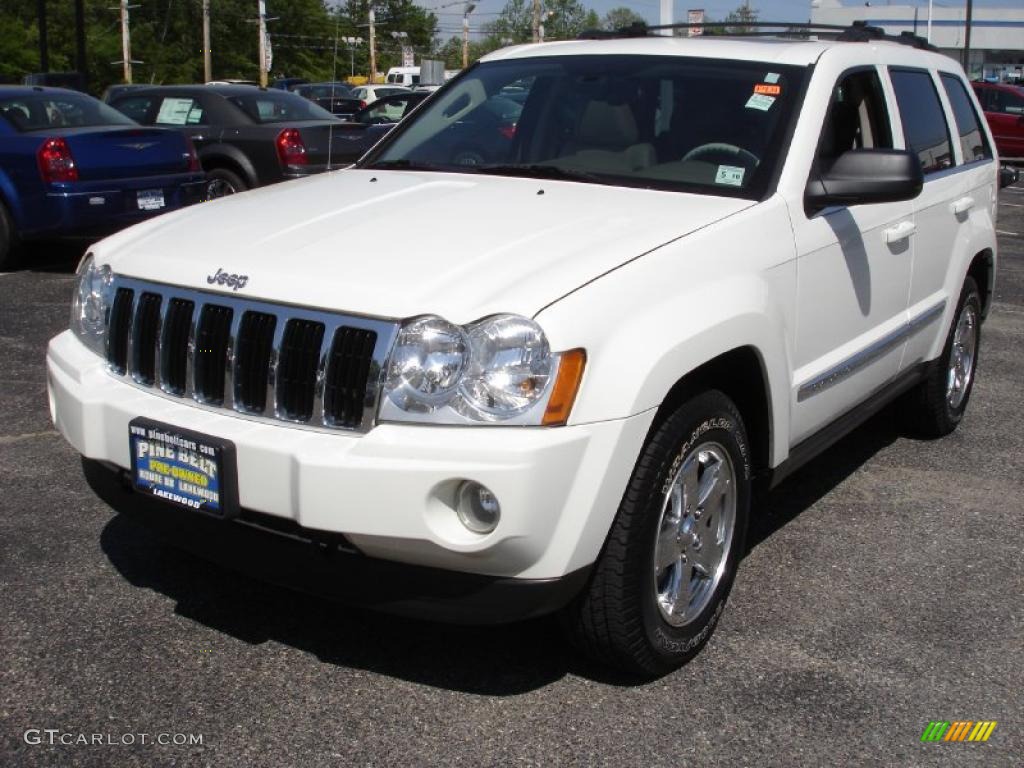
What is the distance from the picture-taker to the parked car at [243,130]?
12602mm

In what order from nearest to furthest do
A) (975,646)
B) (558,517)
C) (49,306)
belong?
1. (558,517)
2. (975,646)
3. (49,306)

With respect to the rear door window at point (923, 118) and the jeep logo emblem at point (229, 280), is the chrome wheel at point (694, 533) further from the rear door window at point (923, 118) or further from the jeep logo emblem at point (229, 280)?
the rear door window at point (923, 118)

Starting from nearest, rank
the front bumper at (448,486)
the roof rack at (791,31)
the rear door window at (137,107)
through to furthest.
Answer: the front bumper at (448,486), the roof rack at (791,31), the rear door window at (137,107)

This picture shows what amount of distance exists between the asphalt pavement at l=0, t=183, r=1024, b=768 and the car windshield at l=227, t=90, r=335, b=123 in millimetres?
8627

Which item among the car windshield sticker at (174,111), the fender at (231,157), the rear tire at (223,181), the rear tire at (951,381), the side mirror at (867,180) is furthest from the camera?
the car windshield sticker at (174,111)

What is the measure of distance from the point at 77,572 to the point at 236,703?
44.3 inches

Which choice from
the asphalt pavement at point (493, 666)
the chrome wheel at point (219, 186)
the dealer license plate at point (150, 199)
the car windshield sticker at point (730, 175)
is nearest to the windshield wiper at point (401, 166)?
the car windshield sticker at point (730, 175)

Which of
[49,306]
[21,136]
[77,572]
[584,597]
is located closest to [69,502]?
[77,572]

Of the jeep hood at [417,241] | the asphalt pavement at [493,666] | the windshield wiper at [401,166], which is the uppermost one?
the windshield wiper at [401,166]

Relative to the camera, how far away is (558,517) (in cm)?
299

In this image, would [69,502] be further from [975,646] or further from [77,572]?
[975,646]

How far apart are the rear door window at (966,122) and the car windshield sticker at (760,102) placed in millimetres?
1836

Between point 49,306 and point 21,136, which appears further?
point 21,136

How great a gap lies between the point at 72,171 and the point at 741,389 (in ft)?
25.5
